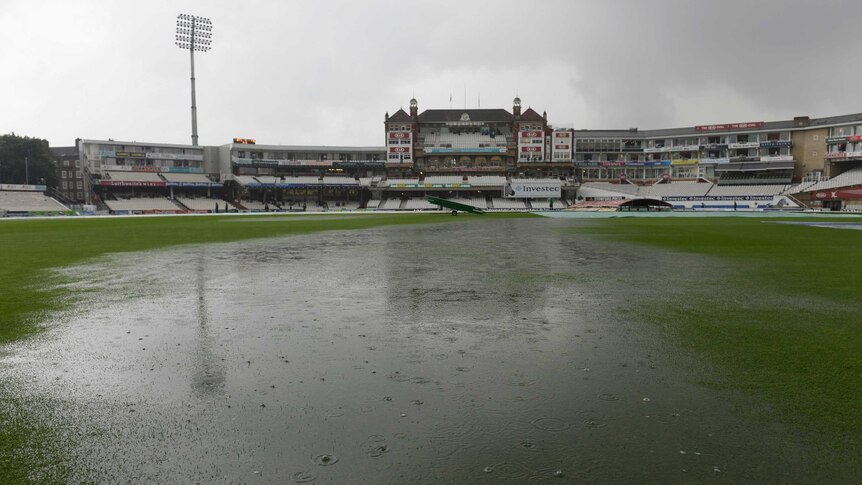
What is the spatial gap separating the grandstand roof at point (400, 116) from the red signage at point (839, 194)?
227 ft

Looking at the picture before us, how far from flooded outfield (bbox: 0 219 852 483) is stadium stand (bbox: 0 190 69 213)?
76837 millimetres

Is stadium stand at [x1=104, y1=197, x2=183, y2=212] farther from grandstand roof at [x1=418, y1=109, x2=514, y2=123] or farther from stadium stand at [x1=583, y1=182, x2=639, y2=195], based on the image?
stadium stand at [x1=583, y1=182, x2=639, y2=195]

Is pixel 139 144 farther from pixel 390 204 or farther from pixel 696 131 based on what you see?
pixel 696 131

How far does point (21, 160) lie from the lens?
92.7 m

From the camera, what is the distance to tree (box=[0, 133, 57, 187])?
304ft

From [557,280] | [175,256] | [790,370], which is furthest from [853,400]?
[175,256]

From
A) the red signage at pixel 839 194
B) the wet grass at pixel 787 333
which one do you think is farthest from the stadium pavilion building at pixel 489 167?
the wet grass at pixel 787 333

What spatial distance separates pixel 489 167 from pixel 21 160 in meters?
85.5

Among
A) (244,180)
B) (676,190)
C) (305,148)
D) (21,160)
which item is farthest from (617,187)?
(21,160)

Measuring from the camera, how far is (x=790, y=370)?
4965mm

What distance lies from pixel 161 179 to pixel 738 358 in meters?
99.0

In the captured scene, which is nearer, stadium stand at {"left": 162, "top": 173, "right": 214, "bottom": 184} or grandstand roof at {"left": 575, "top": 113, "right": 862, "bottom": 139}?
grandstand roof at {"left": 575, "top": 113, "right": 862, "bottom": 139}

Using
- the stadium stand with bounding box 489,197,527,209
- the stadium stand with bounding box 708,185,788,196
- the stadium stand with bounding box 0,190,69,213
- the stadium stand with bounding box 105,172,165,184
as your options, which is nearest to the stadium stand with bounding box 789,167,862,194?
the stadium stand with bounding box 708,185,788,196

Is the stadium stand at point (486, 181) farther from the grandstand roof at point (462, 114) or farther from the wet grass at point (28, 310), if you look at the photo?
the wet grass at point (28, 310)
